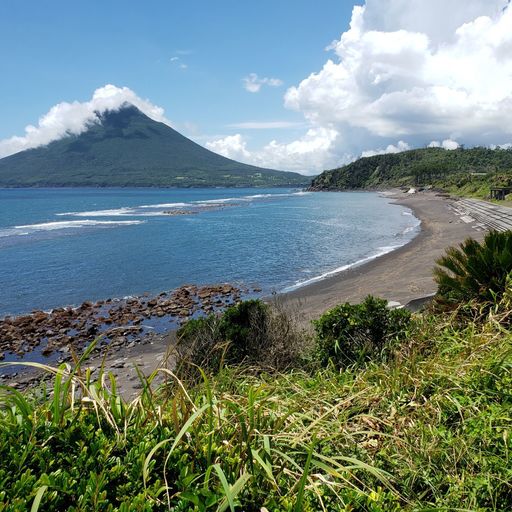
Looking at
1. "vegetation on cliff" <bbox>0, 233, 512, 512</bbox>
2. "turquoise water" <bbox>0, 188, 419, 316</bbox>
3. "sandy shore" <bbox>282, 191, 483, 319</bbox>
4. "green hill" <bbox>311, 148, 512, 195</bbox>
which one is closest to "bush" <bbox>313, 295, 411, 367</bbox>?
"vegetation on cliff" <bbox>0, 233, 512, 512</bbox>

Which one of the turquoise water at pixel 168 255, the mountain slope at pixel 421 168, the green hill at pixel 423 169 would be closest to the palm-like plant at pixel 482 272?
the turquoise water at pixel 168 255

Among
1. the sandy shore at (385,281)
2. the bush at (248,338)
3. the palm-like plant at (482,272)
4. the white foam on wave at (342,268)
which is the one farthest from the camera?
the white foam on wave at (342,268)

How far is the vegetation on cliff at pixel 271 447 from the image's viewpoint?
192cm

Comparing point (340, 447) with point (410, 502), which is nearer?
point (410, 502)

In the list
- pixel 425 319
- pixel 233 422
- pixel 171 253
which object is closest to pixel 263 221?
pixel 171 253

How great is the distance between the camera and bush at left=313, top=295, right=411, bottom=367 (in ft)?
23.8

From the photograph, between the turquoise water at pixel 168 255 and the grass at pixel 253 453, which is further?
the turquoise water at pixel 168 255

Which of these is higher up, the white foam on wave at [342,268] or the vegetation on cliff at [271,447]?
the vegetation on cliff at [271,447]

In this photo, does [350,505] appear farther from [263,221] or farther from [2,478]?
[263,221]

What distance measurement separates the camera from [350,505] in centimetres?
202

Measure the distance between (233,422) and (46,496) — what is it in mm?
1270

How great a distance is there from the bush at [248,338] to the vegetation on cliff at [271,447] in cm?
455

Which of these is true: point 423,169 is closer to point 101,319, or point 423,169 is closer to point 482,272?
point 101,319

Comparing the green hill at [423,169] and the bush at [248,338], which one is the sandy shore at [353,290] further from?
the green hill at [423,169]
